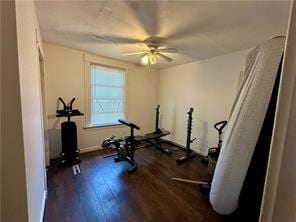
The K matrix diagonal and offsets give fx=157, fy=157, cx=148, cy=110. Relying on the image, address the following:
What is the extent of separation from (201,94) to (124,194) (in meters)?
2.73

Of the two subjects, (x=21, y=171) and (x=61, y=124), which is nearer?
(x=21, y=171)

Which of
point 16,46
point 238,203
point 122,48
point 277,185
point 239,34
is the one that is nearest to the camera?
point 277,185

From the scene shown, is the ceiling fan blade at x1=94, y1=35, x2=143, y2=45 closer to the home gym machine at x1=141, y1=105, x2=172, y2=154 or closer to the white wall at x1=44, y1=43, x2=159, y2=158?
the white wall at x1=44, y1=43, x2=159, y2=158

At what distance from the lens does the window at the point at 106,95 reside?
12.4 feet

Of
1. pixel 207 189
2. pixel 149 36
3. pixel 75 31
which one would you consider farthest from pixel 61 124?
pixel 207 189

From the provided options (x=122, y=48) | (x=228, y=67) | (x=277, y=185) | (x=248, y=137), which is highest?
(x=122, y=48)

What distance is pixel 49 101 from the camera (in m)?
3.12

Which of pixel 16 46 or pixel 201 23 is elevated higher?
pixel 201 23

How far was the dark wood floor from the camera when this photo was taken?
6.09 feet

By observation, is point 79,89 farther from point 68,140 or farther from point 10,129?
point 10,129

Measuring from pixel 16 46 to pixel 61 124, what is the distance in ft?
8.36

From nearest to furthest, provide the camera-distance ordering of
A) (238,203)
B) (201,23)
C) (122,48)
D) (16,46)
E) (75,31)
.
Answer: (16,46)
(238,203)
(201,23)
(75,31)
(122,48)

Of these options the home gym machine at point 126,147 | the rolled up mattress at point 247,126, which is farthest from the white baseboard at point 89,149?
the rolled up mattress at point 247,126

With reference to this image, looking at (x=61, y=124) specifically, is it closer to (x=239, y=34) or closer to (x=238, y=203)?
(x=238, y=203)
